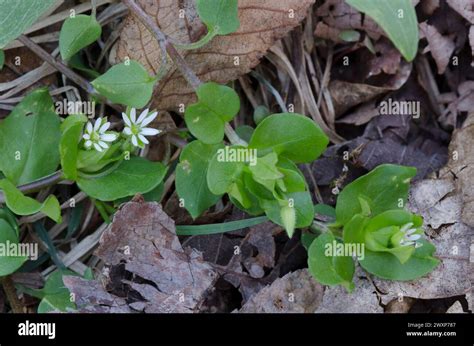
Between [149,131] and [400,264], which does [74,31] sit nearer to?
[149,131]

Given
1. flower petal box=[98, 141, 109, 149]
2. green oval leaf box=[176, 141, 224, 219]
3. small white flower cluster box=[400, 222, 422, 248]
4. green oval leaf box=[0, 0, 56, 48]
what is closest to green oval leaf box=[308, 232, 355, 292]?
small white flower cluster box=[400, 222, 422, 248]

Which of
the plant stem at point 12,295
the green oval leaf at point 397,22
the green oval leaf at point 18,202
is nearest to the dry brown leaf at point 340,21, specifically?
the green oval leaf at point 397,22

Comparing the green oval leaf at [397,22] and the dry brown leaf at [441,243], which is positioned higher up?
the green oval leaf at [397,22]

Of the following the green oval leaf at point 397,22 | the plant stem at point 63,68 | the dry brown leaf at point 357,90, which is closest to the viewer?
the green oval leaf at point 397,22

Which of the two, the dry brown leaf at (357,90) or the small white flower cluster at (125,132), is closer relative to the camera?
the small white flower cluster at (125,132)

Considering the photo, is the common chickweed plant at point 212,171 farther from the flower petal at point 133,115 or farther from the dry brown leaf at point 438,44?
the dry brown leaf at point 438,44

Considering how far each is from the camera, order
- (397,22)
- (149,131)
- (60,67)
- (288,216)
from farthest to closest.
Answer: (60,67) < (149,131) < (288,216) < (397,22)

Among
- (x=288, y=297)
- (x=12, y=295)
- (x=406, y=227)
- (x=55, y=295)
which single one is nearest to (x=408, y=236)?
(x=406, y=227)
